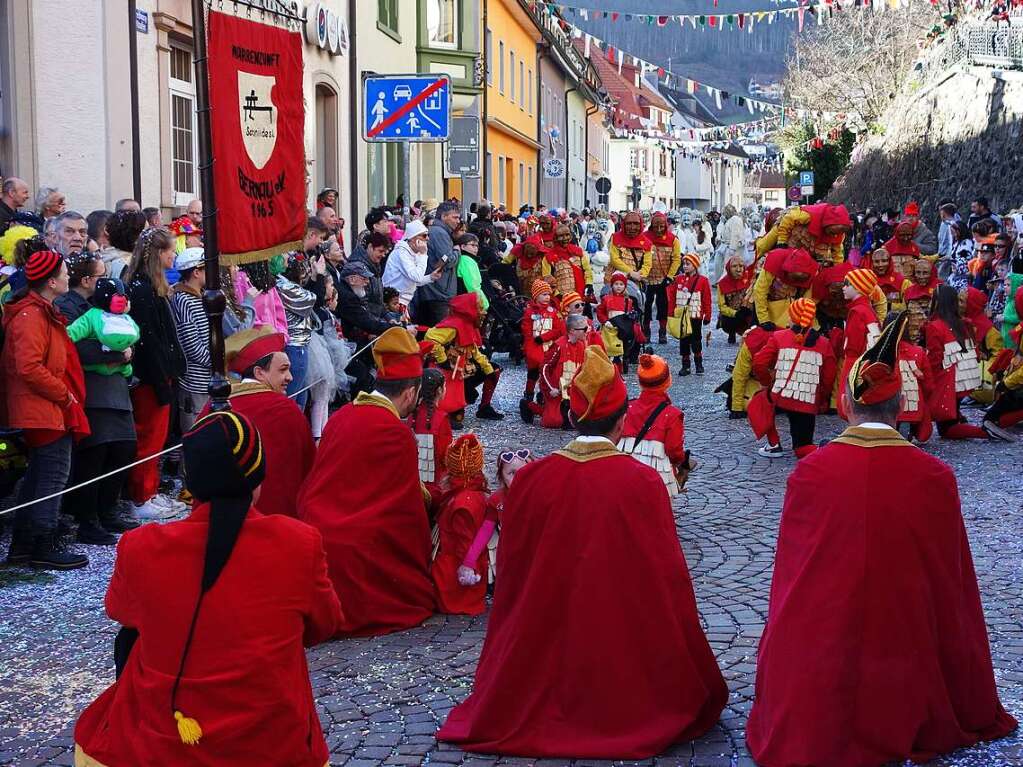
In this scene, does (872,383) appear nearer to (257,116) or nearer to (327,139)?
(257,116)

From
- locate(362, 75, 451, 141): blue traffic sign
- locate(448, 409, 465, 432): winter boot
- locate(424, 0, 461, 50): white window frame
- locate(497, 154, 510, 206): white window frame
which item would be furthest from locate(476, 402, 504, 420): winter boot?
locate(497, 154, 510, 206): white window frame

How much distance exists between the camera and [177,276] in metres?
9.22

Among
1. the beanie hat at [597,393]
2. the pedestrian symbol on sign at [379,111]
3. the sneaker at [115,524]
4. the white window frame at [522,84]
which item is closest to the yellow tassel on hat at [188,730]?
the beanie hat at [597,393]

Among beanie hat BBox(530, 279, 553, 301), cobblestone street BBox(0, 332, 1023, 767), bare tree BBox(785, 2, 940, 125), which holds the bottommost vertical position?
cobblestone street BBox(0, 332, 1023, 767)

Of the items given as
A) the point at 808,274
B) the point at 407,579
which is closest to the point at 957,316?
the point at 808,274

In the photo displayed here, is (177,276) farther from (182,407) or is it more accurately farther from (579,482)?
(579,482)

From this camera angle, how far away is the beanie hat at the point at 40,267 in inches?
284

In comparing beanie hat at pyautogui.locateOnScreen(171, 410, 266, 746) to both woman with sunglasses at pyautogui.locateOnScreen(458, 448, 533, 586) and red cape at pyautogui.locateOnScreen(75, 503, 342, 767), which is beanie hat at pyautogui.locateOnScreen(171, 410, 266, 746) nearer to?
red cape at pyautogui.locateOnScreen(75, 503, 342, 767)

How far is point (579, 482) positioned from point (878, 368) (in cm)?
118

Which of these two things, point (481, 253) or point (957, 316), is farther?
point (481, 253)

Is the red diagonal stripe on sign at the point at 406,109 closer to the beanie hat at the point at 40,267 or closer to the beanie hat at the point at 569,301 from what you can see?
the beanie hat at the point at 569,301

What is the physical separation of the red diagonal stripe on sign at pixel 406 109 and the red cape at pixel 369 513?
21.3 feet

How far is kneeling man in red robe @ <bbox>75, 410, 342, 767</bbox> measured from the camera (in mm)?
3463

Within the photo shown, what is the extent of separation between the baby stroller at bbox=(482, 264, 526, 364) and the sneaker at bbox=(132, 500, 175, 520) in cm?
752
